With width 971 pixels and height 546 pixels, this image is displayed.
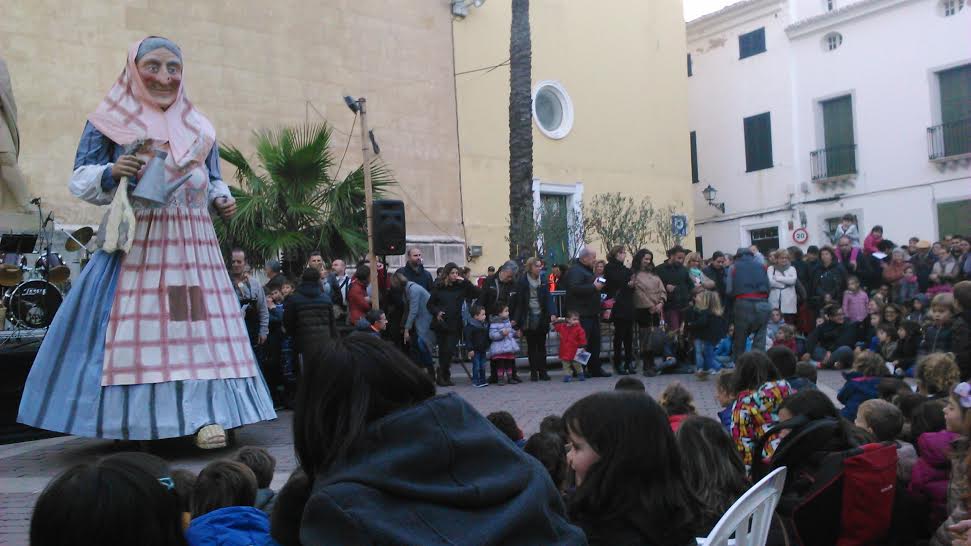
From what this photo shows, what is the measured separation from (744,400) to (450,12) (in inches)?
692

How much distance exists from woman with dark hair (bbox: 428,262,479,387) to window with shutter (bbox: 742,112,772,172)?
17.3 metres

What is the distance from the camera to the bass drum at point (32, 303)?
27.6 ft

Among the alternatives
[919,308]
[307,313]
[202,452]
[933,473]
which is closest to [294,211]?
[307,313]

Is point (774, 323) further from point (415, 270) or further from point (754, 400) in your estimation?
point (754, 400)

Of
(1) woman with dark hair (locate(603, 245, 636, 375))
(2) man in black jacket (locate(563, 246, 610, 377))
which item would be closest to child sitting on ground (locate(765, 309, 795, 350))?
(1) woman with dark hair (locate(603, 245, 636, 375))

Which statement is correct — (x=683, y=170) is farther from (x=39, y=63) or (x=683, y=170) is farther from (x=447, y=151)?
(x=39, y=63)

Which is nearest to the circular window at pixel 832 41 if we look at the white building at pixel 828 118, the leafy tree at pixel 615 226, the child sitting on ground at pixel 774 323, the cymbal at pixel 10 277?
the white building at pixel 828 118

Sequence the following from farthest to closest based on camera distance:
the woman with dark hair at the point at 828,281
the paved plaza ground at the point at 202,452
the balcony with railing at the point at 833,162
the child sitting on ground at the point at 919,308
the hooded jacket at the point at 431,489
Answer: the balcony with railing at the point at 833,162
the woman with dark hair at the point at 828,281
the child sitting on ground at the point at 919,308
the paved plaza ground at the point at 202,452
the hooded jacket at the point at 431,489

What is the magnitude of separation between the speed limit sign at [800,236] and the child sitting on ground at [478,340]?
1598 centimetres

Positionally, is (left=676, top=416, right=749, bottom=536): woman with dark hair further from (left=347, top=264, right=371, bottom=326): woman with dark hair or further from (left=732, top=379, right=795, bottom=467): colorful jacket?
(left=347, top=264, right=371, bottom=326): woman with dark hair

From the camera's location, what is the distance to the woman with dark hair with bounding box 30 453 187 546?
1896 mm

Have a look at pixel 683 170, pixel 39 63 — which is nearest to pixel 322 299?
pixel 39 63

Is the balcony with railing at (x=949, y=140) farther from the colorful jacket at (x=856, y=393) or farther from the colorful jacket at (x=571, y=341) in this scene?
the colorful jacket at (x=856, y=393)

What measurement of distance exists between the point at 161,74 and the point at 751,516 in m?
5.09
